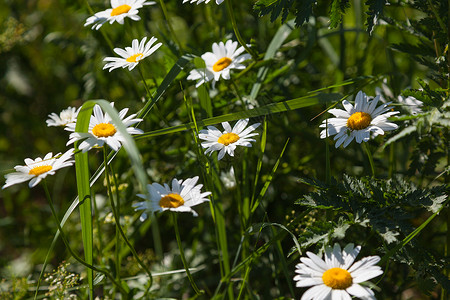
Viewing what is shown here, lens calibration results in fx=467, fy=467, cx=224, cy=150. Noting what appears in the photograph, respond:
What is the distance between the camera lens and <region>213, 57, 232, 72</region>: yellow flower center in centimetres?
137

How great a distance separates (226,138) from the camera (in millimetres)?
1161

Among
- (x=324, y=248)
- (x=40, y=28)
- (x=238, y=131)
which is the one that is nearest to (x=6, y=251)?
(x=40, y=28)

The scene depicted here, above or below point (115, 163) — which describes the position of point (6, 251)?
below

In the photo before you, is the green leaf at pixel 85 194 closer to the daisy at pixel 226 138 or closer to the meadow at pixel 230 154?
the meadow at pixel 230 154

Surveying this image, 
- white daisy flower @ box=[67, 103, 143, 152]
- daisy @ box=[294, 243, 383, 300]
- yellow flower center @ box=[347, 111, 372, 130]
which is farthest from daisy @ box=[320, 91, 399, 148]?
white daisy flower @ box=[67, 103, 143, 152]

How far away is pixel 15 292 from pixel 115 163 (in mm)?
572

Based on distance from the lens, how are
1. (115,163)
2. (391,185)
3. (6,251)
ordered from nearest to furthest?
(391,185)
(115,163)
(6,251)

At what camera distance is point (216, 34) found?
5.84ft

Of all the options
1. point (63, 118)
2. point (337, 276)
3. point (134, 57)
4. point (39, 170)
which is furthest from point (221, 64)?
point (337, 276)

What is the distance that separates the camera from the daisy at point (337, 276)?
2.89ft

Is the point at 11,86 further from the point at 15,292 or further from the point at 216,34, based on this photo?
the point at 15,292

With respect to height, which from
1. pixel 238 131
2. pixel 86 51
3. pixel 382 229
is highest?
pixel 86 51

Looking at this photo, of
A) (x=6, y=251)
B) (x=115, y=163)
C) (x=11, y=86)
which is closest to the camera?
(x=115, y=163)

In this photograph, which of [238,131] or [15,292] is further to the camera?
[15,292]
